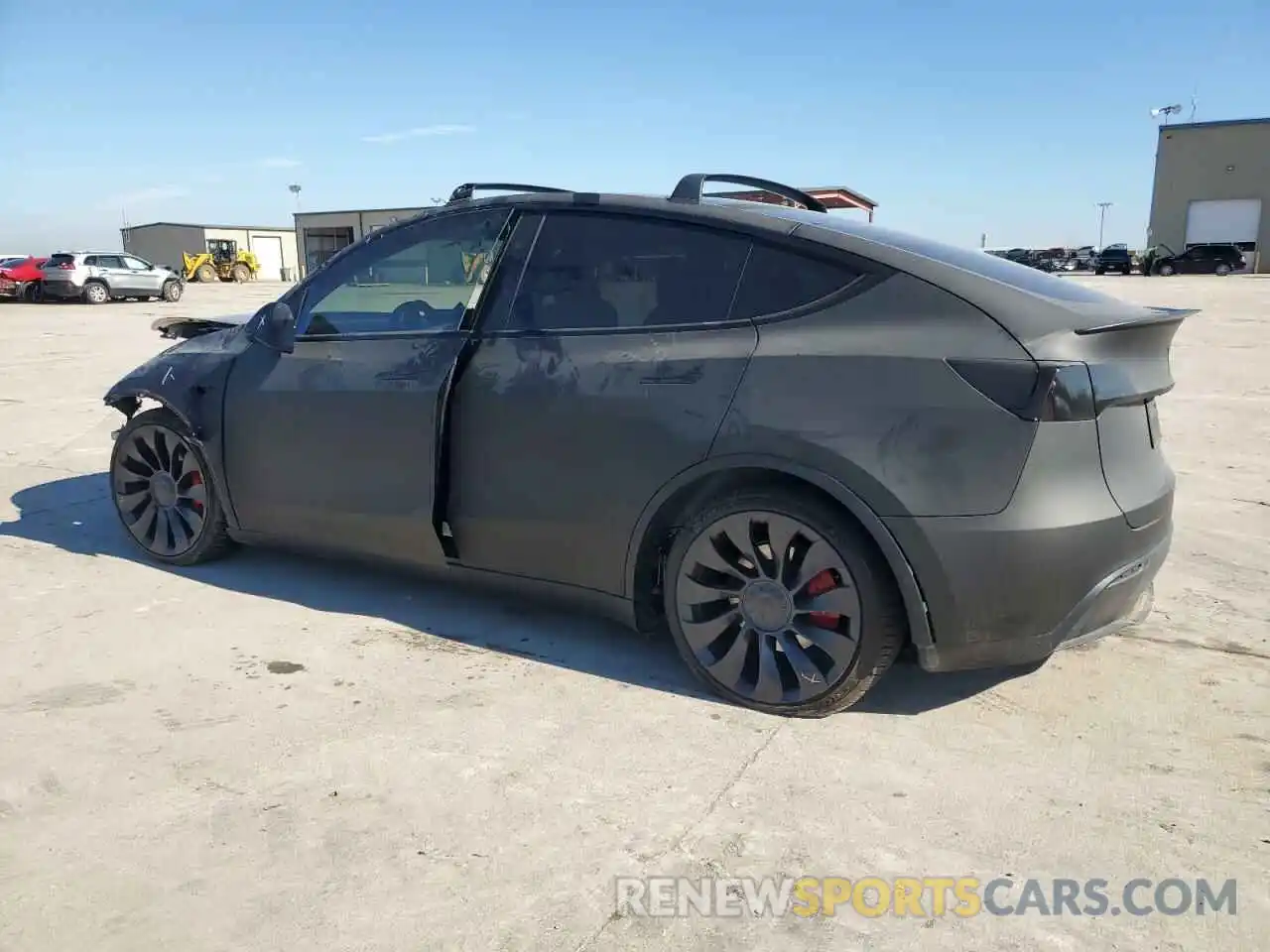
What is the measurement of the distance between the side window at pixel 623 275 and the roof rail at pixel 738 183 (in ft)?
→ 0.58

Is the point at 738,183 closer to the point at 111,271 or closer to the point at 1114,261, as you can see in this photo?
the point at 111,271

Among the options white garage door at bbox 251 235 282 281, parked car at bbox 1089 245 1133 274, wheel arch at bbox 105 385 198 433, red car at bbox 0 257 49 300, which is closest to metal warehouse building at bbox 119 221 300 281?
white garage door at bbox 251 235 282 281

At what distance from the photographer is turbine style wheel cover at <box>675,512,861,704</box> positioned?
9.82 ft

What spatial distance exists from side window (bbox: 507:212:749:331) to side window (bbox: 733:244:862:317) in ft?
0.18

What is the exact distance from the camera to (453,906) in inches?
88.4

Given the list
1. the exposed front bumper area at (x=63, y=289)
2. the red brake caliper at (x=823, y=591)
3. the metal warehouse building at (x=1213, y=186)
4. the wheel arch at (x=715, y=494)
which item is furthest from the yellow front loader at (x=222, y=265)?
the metal warehouse building at (x=1213, y=186)

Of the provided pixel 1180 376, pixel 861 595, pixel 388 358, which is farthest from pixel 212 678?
pixel 1180 376

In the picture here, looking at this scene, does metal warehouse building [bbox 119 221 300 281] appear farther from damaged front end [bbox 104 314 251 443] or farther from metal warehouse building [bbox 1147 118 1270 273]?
damaged front end [bbox 104 314 251 443]

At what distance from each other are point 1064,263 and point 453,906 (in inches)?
2591

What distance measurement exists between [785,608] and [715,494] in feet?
1.44

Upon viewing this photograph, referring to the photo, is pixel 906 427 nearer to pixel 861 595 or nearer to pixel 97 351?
pixel 861 595

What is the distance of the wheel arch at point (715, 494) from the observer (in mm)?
2863

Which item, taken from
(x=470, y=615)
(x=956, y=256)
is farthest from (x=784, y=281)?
(x=470, y=615)

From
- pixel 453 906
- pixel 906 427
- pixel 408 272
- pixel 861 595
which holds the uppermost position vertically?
pixel 408 272
